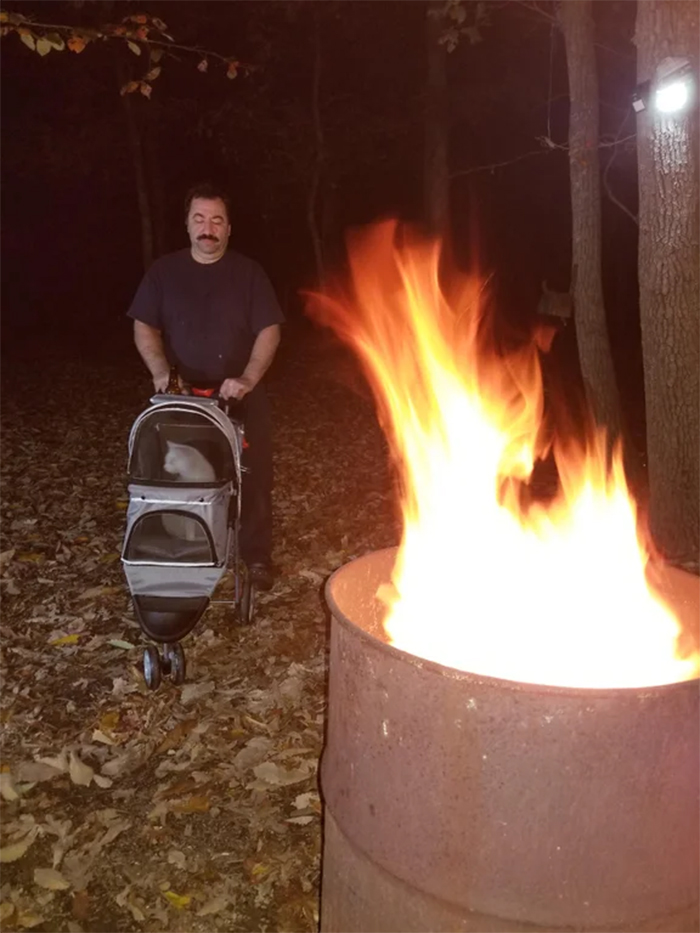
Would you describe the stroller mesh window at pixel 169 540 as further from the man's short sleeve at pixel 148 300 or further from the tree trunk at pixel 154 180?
the tree trunk at pixel 154 180

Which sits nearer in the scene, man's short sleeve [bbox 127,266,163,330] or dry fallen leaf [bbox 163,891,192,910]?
dry fallen leaf [bbox 163,891,192,910]

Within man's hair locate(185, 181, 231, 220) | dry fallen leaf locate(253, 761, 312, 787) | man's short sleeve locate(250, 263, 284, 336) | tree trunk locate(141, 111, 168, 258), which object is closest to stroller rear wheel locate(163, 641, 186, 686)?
dry fallen leaf locate(253, 761, 312, 787)

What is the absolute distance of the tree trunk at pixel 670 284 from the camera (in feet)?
18.0

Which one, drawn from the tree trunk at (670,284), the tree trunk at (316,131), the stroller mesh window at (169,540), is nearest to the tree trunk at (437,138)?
the tree trunk at (316,131)

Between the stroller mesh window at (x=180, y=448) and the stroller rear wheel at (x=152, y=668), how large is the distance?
38.2 inches

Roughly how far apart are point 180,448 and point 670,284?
11.0 ft

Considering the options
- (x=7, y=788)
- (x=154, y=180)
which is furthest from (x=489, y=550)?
(x=154, y=180)

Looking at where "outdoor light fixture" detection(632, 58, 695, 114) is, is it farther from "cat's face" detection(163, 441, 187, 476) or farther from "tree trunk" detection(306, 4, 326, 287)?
"tree trunk" detection(306, 4, 326, 287)

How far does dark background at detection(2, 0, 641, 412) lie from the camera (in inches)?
685

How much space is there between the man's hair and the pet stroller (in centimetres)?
130

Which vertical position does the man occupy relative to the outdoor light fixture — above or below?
below

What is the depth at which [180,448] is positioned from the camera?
4977mm

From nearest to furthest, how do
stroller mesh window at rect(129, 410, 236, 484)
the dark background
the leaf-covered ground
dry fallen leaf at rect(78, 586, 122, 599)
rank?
the leaf-covered ground < stroller mesh window at rect(129, 410, 236, 484) < dry fallen leaf at rect(78, 586, 122, 599) < the dark background

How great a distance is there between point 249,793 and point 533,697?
89.8 inches
